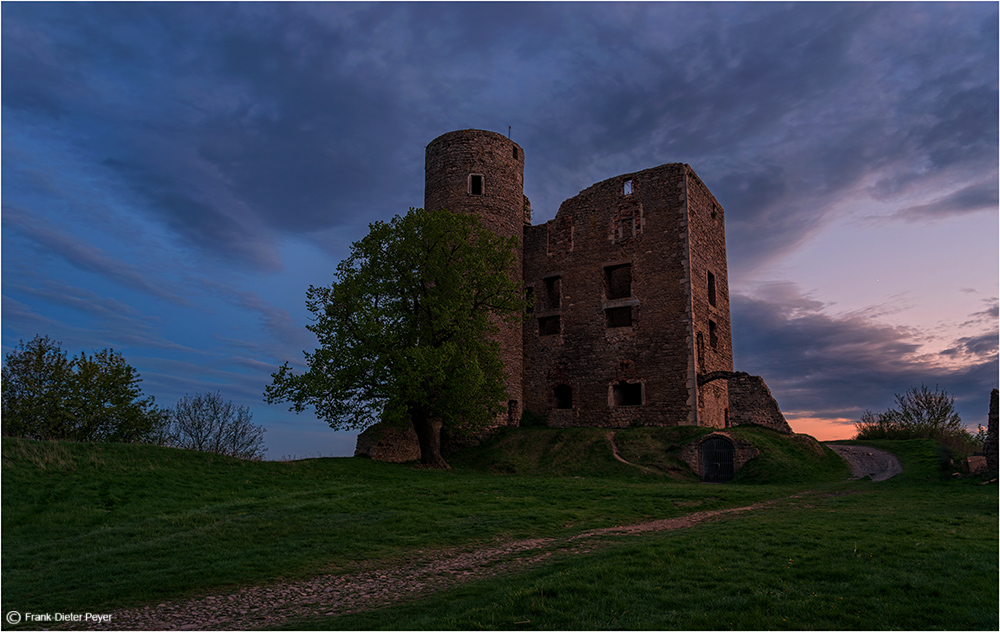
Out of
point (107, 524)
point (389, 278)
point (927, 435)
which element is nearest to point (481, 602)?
point (107, 524)

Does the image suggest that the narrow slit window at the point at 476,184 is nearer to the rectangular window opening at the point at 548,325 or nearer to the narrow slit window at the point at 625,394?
the rectangular window opening at the point at 548,325

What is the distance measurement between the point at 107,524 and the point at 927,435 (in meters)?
38.4

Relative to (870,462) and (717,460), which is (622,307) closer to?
(717,460)

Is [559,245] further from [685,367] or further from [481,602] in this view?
[481,602]

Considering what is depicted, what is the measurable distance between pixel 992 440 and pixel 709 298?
1543 cm

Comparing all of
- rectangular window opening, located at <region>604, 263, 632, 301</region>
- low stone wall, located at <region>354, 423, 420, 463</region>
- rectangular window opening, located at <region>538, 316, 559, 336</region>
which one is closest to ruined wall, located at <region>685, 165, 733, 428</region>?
rectangular window opening, located at <region>604, 263, 632, 301</region>

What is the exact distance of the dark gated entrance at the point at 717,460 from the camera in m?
23.3

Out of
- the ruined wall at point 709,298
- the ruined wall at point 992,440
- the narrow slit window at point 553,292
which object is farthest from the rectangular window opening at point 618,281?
the ruined wall at point 992,440

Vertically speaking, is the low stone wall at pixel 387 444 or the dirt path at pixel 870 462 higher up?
the low stone wall at pixel 387 444

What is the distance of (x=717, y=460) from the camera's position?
2372 cm

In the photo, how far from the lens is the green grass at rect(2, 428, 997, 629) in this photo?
684cm

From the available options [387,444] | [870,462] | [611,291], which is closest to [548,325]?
[611,291]

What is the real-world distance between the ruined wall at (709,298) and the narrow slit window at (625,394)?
320 centimetres

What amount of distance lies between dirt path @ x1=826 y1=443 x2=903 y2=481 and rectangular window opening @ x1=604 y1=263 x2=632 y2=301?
12861 mm
